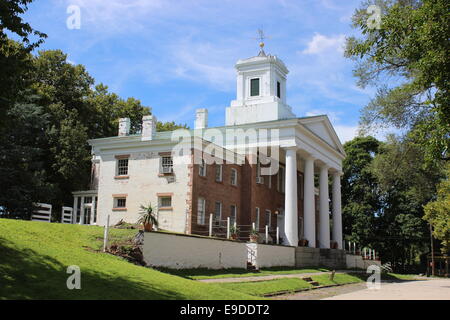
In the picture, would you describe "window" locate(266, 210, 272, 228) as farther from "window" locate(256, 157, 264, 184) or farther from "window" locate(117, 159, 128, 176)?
"window" locate(117, 159, 128, 176)

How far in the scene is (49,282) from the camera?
10.3m

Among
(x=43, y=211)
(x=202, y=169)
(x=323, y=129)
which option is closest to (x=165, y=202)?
(x=202, y=169)

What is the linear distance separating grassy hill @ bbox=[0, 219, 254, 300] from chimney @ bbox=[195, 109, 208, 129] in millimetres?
23398

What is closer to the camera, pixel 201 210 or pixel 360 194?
pixel 201 210

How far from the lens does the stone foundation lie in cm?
3400

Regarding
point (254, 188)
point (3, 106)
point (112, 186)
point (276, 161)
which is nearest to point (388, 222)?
point (276, 161)

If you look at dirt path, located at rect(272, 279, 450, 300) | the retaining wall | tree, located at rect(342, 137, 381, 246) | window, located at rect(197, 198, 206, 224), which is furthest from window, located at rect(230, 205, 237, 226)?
tree, located at rect(342, 137, 381, 246)

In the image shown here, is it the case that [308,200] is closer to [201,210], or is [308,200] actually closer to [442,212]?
[201,210]

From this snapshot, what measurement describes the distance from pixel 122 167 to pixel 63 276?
21.9 meters

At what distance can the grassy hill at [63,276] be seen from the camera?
9.85 metres

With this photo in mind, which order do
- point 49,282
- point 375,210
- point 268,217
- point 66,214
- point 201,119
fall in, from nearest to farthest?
1. point 49,282
2. point 66,214
3. point 268,217
4. point 201,119
5. point 375,210

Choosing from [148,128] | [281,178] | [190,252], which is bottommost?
[190,252]

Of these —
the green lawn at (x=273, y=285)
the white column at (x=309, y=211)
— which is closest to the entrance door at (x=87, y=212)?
the white column at (x=309, y=211)

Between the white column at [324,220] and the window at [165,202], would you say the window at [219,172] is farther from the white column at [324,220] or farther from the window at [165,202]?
the white column at [324,220]
